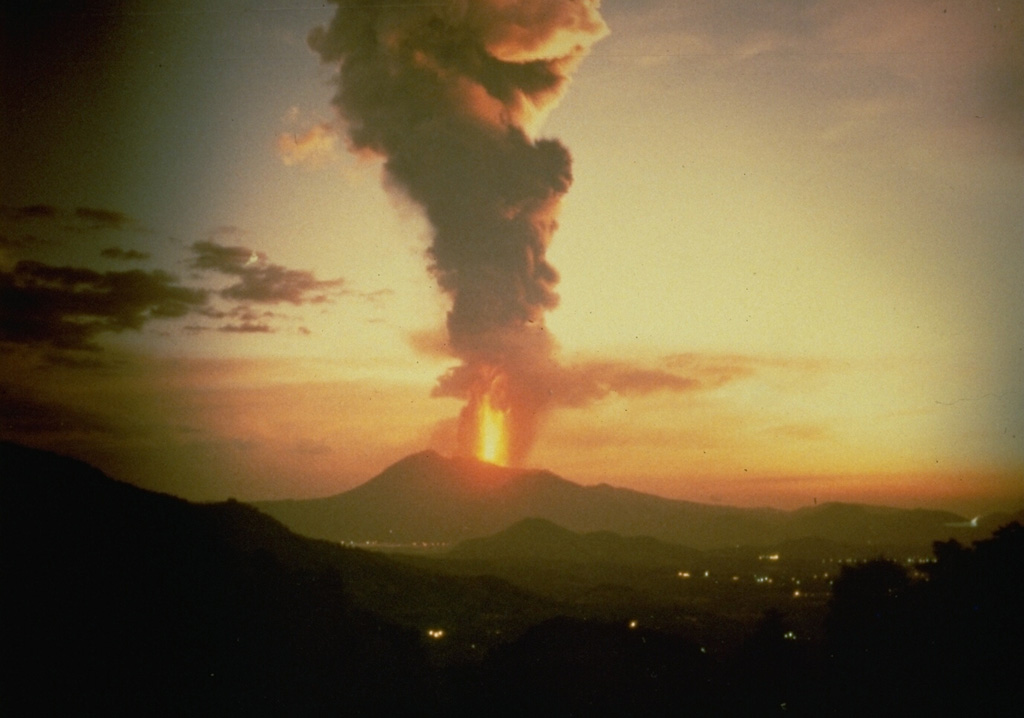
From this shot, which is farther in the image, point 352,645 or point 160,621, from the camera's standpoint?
point 352,645

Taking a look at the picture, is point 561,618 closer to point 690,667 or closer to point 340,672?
point 690,667

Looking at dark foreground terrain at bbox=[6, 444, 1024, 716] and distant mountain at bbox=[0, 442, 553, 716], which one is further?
distant mountain at bbox=[0, 442, 553, 716]

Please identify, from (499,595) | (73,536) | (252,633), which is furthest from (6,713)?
(499,595)

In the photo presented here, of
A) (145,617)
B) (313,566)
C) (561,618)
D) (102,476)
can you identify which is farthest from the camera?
(313,566)

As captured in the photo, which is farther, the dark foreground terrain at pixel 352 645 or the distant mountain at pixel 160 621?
the distant mountain at pixel 160 621

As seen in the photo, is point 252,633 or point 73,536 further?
point 73,536

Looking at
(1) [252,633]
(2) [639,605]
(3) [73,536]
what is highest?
(3) [73,536]

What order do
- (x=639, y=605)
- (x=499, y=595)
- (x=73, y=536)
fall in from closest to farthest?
(x=73, y=536) < (x=499, y=595) < (x=639, y=605)

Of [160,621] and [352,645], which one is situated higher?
[160,621]
